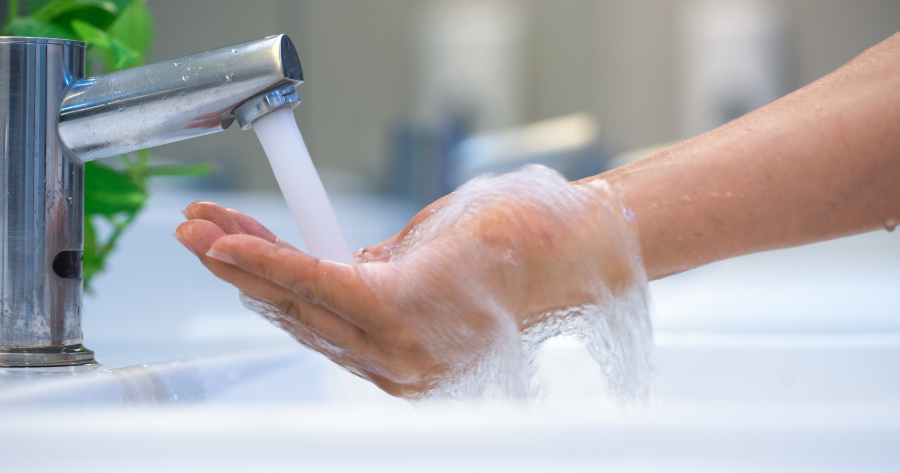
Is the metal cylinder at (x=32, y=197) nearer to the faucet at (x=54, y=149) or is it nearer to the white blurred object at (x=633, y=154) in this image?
the faucet at (x=54, y=149)

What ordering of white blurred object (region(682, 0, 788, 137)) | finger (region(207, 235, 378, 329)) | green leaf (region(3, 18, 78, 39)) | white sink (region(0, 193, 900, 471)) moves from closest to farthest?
white sink (region(0, 193, 900, 471))
finger (region(207, 235, 378, 329))
green leaf (region(3, 18, 78, 39))
white blurred object (region(682, 0, 788, 137))

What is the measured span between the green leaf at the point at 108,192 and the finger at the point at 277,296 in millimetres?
182

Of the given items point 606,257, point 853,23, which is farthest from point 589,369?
point 853,23

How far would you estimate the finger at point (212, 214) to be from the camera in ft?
1.22

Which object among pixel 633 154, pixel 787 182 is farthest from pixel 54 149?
pixel 633 154

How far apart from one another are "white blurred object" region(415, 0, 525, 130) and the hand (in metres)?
0.69

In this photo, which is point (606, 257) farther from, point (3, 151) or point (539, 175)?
point (3, 151)

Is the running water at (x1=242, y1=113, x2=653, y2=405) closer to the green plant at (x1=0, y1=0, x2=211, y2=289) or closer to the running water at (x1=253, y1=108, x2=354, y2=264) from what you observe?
the running water at (x1=253, y1=108, x2=354, y2=264)

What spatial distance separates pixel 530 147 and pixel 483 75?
0.14 metres

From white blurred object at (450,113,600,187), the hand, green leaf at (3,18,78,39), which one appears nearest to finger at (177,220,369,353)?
the hand

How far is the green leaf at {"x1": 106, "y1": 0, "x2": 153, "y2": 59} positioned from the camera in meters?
0.54

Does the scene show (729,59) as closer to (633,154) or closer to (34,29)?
(633,154)

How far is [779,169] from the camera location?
36 centimetres

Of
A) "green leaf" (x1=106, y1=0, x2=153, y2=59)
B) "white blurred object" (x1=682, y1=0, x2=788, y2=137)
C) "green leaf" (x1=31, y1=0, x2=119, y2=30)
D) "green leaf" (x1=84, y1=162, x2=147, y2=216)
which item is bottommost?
"green leaf" (x1=84, y1=162, x2=147, y2=216)
